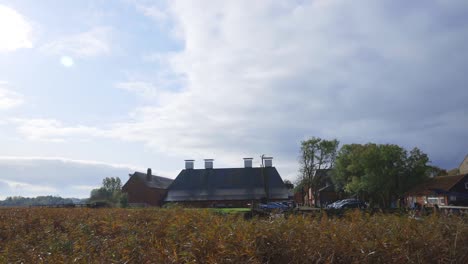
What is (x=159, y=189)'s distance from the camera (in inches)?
3081

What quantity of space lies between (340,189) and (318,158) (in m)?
7.25

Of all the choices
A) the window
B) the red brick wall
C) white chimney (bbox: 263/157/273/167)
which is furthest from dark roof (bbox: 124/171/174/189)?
the window

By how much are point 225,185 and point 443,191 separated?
34.9m

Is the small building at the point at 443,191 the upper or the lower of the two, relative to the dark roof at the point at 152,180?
lower

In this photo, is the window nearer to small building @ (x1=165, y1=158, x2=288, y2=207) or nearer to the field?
small building @ (x1=165, y1=158, x2=288, y2=207)

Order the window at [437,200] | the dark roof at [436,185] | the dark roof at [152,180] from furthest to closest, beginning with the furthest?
the dark roof at [152,180], the dark roof at [436,185], the window at [437,200]

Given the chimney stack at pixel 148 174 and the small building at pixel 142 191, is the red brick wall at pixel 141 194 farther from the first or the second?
the chimney stack at pixel 148 174

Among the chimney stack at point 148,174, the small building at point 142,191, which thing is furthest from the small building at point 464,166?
the chimney stack at point 148,174

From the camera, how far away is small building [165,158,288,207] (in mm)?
69375

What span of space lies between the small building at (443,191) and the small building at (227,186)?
22.4 meters

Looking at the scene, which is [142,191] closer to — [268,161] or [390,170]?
[268,161]

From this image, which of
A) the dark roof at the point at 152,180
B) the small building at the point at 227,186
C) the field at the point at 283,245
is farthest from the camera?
the dark roof at the point at 152,180

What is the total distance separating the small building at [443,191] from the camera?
50.5 metres

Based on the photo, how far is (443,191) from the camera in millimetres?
50719
